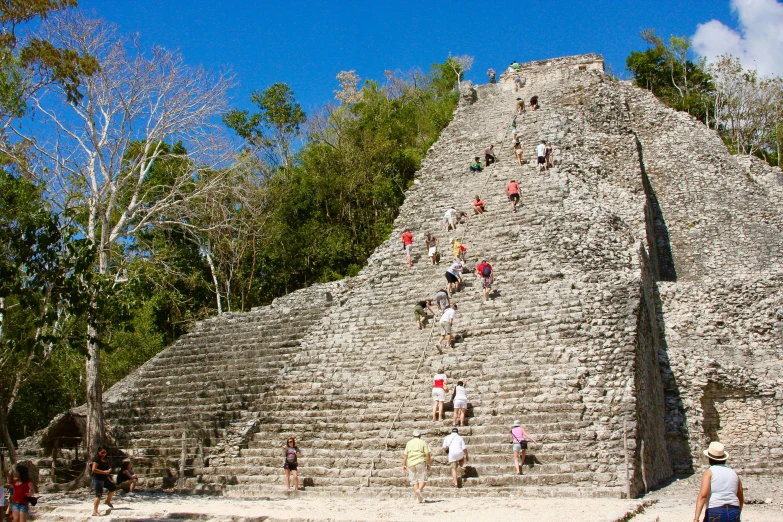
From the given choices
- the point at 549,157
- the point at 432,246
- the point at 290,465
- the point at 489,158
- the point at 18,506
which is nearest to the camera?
the point at 18,506

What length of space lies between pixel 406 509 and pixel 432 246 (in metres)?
7.94

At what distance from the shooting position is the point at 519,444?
9.25 meters

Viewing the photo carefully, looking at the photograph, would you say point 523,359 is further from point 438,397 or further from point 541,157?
point 541,157

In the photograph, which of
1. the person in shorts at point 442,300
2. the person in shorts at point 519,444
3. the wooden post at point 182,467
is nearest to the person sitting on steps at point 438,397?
the person in shorts at point 519,444

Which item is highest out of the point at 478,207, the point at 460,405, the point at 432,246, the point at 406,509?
the point at 478,207

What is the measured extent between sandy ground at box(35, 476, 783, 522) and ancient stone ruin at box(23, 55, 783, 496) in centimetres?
51

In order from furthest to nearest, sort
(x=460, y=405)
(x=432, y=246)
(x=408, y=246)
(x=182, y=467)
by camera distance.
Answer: (x=408, y=246)
(x=432, y=246)
(x=182, y=467)
(x=460, y=405)

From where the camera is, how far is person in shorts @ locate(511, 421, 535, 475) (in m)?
9.24

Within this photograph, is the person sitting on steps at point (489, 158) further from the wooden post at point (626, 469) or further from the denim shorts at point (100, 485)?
the denim shorts at point (100, 485)

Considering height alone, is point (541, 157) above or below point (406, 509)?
above

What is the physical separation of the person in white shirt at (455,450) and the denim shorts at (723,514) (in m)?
4.33

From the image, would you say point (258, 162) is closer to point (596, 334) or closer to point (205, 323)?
point (205, 323)

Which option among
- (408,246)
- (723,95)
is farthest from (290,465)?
(723,95)

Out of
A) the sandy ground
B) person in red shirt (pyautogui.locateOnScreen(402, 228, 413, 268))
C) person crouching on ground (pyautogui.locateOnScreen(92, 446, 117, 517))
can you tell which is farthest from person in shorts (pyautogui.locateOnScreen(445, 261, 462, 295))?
person crouching on ground (pyautogui.locateOnScreen(92, 446, 117, 517))
